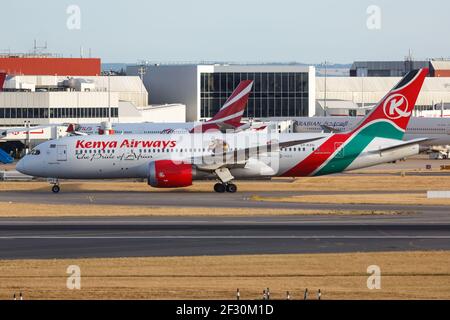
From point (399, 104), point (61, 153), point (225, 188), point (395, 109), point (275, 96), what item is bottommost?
point (225, 188)

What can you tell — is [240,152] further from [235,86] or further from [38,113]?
[235,86]

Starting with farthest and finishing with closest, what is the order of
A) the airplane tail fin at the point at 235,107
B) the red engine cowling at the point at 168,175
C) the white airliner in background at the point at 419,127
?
the white airliner in background at the point at 419,127, the airplane tail fin at the point at 235,107, the red engine cowling at the point at 168,175

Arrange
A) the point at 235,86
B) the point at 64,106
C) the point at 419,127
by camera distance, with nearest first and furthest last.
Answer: the point at 419,127 → the point at 64,106 → the point at 235,86

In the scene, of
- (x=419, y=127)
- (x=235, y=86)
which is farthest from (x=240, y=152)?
(x=235, y=86)

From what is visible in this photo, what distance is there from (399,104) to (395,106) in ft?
0.95

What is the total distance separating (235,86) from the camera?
13875cm

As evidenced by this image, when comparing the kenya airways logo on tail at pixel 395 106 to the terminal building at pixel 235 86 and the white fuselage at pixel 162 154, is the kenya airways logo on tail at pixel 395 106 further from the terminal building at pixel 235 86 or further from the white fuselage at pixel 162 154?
the terminal building at pixel 235 86

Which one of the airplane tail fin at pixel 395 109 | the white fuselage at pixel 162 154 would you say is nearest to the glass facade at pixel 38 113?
the white fuselage at pixel 162 154

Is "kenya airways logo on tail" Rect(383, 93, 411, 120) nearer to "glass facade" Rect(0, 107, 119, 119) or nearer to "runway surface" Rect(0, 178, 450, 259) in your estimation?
"runway surface" Rect(0, 178, 450, 259)

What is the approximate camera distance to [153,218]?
5025 cm

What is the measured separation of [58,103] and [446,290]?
88.5 m

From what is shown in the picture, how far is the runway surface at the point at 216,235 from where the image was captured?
39.2m

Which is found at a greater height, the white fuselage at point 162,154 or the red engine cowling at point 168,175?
the white fuselage at point 162,154
